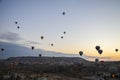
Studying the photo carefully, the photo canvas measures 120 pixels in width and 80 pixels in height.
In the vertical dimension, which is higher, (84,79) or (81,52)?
(81,52)

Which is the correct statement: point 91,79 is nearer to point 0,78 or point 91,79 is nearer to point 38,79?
point 38,79

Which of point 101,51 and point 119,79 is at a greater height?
point 101,51

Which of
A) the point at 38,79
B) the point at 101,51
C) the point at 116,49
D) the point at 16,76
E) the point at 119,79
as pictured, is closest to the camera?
the point at 38,79

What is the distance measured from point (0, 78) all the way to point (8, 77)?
114 inches

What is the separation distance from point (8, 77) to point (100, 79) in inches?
1308

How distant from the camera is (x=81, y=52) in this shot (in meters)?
98.6

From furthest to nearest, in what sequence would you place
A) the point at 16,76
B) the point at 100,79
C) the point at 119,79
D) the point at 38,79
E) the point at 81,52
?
1. the point at 81,52
2. the point at 119,79
3. the point at 100,79
4. the point at 16,76
5. the point at 38,79

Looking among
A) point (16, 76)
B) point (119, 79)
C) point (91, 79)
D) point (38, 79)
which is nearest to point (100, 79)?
point (91, 79)

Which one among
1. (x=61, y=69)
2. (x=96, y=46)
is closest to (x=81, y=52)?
(x=96, y=46)

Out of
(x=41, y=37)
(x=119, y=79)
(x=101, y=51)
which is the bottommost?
(x=119, y=79)

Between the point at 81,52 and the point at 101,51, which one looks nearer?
the point at 101,51

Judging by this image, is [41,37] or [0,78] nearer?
[0,78]

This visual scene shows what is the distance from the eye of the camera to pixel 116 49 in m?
108

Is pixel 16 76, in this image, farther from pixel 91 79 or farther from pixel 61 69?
pixel 61 69
